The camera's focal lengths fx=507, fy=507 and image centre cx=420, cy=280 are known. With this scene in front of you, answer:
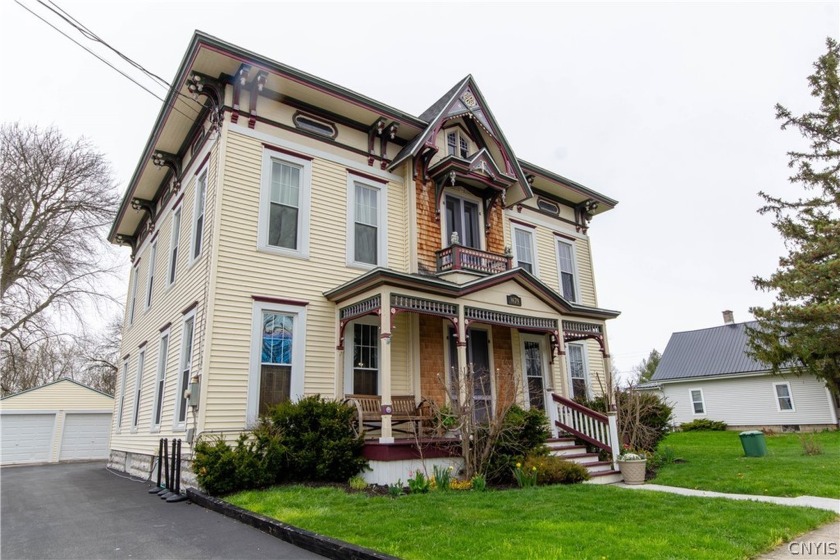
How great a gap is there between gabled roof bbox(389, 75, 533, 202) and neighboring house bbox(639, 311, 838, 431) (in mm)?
16144

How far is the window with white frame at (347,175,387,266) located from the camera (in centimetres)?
1184

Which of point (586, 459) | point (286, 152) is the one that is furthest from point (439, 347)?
point (286, 152)

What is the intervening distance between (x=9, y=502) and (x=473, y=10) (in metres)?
12.7

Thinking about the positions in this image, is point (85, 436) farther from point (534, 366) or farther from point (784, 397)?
point (784, 397)

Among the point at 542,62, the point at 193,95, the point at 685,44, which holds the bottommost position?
the point at 193,95

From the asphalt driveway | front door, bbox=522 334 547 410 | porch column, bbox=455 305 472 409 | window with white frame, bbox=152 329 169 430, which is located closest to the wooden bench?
porch column, bbox=455 305 472 409

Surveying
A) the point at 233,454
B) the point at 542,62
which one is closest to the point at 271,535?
the point at 233,454

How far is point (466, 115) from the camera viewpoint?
13773mm

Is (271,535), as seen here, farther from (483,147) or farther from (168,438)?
(483,147)

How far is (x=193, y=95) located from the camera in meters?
11.2

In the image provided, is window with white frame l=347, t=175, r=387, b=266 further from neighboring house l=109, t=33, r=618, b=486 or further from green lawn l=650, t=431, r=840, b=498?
green lawn l=650, t=431, r=840, b=498

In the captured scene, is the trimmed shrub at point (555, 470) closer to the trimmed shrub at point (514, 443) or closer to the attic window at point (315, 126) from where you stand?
the trimmed shrub at point (514, 443)

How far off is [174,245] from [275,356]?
5.38 meters

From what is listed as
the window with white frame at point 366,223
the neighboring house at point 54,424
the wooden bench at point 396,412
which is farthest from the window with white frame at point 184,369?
the neighboring house at point 54,424
